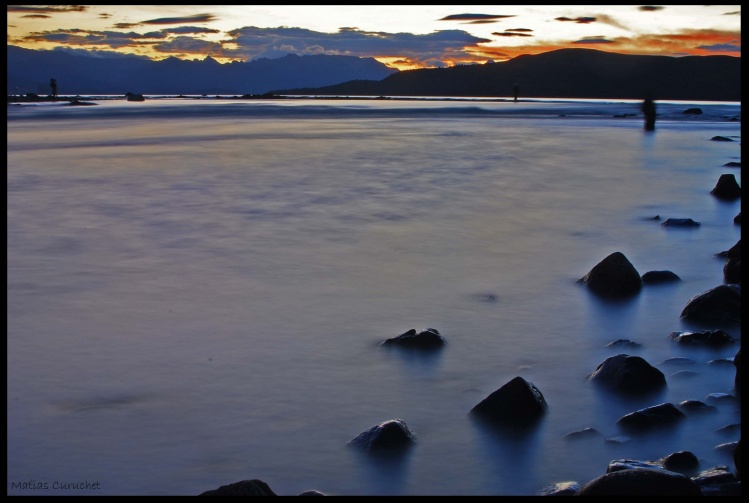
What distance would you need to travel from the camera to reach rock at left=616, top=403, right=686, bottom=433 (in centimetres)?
526

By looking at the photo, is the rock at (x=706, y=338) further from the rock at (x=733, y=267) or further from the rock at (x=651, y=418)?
the rock at (x=733, y=267)

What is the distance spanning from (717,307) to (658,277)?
5.81 feet

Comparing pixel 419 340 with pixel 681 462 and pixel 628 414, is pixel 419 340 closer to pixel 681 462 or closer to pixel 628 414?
pixel 628 414

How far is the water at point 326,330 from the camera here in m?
4.96

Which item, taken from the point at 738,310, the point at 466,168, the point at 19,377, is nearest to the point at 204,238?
the point at 19,377

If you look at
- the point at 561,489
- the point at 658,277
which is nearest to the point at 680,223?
the point at 658,277

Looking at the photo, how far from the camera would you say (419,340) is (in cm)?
706

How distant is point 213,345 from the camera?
23.7ft

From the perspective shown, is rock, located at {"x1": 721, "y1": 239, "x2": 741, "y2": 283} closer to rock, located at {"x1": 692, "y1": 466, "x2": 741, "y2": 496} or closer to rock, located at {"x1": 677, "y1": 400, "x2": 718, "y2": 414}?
rock, located at {"x1": 677, "y1": 400, "x2": 718, "y2": 414}

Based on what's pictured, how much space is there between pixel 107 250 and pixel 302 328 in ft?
16.5

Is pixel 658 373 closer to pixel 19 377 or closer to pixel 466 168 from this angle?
pixel 19 377

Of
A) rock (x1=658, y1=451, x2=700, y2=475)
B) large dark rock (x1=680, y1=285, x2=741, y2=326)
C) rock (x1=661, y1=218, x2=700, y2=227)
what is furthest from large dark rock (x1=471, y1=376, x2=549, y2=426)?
rock (x1=661, y1=218, x2=700, y2=227)

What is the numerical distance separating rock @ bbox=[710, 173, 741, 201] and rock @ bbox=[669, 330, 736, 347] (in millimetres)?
11400

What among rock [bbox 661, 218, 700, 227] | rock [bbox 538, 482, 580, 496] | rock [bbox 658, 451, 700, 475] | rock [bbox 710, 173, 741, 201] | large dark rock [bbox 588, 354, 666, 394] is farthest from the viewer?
rock [bbox 710, 173, 741, 201]
